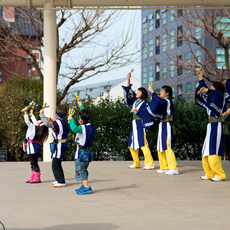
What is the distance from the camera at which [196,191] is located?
568 centimetres

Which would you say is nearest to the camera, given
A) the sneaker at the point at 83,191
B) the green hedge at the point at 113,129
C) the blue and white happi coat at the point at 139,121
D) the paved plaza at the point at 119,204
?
the paved plaza at the point at 119,204

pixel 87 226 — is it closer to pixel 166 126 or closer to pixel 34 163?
pixel 34 163

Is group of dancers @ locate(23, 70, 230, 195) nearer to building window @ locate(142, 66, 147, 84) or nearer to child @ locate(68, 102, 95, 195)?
child @ locate(68, 102, 95, 195)

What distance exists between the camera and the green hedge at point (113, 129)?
1112 centimetres

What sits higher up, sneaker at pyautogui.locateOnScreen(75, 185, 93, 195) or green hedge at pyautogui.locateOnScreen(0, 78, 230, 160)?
green hedge at pyautogui.locateOnScreen(0, 78, 230, 160)

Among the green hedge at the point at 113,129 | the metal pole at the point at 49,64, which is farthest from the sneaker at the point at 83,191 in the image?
the green hedge at the point at 113,129

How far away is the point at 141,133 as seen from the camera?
846cm

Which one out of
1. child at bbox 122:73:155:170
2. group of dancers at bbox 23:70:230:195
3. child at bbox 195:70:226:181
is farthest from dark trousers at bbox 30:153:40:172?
child at bbox 195:70:226:181

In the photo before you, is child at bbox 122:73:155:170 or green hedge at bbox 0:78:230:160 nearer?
child at bbox 122:73:155:170

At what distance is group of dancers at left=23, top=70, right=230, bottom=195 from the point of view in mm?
5508

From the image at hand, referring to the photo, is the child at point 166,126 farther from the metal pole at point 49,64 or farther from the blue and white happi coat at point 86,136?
the metal pole at point 49,64

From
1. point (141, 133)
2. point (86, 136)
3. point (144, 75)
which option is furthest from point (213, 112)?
point (144, 75)

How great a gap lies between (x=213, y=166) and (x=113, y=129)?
4.88 metres

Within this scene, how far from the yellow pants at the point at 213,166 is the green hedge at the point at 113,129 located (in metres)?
4.17
